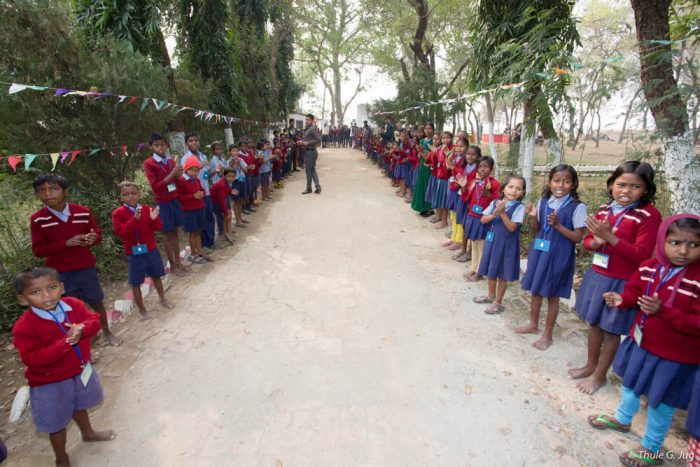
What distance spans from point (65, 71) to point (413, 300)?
527 centimetres

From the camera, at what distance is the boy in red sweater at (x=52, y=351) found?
2.13 m

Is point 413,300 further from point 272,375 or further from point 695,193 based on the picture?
point 695,193

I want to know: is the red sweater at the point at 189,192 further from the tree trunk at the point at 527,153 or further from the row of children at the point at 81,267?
the tree trunk at the point at 527,153

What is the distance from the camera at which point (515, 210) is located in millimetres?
3746

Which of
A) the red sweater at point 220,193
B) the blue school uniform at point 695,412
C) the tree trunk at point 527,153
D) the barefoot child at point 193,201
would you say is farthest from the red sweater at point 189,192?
the blue school uniform at point 695,412

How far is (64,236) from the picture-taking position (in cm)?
316

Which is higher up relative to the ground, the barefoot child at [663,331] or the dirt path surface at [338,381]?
the barefoot child at [663,331]

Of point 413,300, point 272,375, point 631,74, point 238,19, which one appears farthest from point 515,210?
point 238,19

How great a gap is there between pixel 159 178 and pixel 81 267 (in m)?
1.75

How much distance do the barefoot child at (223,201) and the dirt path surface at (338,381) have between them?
1.33 m

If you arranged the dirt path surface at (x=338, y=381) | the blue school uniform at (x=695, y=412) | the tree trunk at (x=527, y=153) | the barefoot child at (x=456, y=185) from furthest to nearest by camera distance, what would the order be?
the barefoot child at (x=456, y=185) < the tree trunk at (x=527, y=153) < the dirt path surface at (x=338, y=381) < the blue school uniform at (x=695, y=412)

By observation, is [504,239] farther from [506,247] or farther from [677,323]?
[677,323]

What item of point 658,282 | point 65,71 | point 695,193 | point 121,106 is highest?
point 65,71

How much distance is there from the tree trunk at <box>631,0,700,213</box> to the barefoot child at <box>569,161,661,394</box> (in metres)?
1.89
